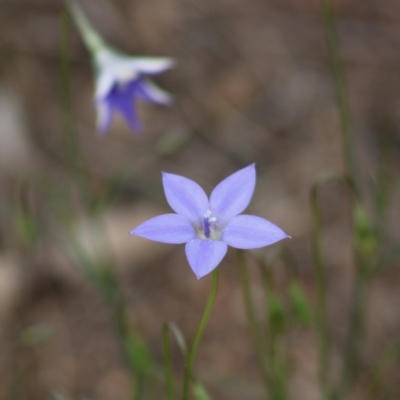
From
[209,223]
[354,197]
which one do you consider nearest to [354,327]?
[354,197]

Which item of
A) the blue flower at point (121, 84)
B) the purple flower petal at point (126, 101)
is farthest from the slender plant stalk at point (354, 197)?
the purple flower petal at point (126, 101)

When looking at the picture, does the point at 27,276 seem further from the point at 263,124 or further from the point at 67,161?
the point at 263,124

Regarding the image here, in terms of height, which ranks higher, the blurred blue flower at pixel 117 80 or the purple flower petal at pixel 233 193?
the blurred blue flower at pixel 117 80

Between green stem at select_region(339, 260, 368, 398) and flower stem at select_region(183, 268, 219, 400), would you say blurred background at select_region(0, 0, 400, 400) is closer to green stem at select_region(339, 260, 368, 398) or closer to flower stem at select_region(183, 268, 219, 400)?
green stem at select_region(339, 260, 368, 398)

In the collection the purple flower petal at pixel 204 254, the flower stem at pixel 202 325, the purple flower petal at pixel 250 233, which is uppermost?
the purple flower petal at pixel 250 233

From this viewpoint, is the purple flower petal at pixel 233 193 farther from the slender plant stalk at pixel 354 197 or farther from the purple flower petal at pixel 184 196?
the slender plant stalk at pixel 354 197

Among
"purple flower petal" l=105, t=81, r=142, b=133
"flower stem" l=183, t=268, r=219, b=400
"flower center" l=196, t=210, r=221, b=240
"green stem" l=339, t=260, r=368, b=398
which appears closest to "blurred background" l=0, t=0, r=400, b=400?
"purple flower petal" l=105, t=81, r=142, b=133

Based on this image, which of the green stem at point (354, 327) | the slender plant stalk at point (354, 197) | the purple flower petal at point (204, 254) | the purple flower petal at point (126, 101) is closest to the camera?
the purple flower petal at point (204, 254)

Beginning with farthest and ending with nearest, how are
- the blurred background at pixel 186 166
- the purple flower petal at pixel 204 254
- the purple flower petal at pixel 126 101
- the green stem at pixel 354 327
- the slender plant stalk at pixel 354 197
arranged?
1. the blurred background at pixel 186 166
2. the purple flower petal at pixel 126 101
3. the green stem at pixel 354 327
4. the slender plant stalk at pixel 354 197
5. the purple flower petal at pixel 204 254
